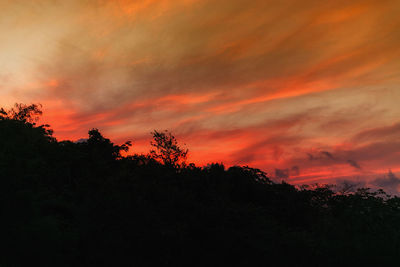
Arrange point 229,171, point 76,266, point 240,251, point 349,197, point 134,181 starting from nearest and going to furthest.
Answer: point 76,266, point 240,251, point 134,181, point 349,197, point 229,171

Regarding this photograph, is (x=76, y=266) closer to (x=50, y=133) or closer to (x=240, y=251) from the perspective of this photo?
(x=240, y=251)

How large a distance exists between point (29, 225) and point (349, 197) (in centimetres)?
2204

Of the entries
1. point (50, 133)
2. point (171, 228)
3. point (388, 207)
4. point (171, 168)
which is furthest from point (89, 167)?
point (388, 207)

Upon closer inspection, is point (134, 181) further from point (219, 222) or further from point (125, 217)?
point (219, 222)

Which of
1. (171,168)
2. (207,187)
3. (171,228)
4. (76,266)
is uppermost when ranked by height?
(171,168)

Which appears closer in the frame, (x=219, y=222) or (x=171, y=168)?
(x=219, y=222)

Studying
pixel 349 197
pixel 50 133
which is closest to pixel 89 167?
pixel 50 133

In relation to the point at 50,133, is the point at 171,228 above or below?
below

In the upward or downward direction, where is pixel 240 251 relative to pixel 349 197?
downward

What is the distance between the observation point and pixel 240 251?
19.5 m

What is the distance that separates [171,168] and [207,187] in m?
4.62

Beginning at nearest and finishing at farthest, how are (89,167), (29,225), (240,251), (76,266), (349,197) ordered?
(29,225) → (76,266) → (240,251) → (349,197) → (89,167)

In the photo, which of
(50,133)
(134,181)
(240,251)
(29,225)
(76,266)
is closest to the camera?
(29,225)

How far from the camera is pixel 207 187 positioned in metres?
24.3
